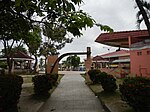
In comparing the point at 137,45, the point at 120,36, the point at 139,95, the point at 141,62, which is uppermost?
the point at 120,36

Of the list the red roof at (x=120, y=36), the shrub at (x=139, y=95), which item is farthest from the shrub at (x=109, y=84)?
the red roof at (x=120, y=36)

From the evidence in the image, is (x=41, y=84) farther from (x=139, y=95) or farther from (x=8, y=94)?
(x=139, y=95)

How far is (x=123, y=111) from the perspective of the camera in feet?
28.8

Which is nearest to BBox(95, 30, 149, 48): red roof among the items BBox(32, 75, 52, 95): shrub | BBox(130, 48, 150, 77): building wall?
BBox(130, 48, 150, 77): building wall

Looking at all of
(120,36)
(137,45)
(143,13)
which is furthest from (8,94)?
(137,45)

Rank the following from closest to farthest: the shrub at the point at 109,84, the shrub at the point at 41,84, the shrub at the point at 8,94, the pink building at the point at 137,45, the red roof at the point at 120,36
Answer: the shrub at the point at 8,94
the shrub at the point at 41,84
the shrub at the point at 109,84
the pink building at the point at 137,45
the red roof at the point at 120,36

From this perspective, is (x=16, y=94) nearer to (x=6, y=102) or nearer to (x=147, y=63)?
(x=6, y=102)

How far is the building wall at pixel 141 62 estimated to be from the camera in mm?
19744

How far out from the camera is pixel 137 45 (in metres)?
21.8

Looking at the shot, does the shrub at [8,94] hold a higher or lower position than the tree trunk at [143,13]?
lower

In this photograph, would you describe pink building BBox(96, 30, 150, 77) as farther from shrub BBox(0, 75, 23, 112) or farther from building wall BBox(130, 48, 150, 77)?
shrub BBox(0, 75, 23, 112)

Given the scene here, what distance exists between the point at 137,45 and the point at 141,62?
179 centimetres

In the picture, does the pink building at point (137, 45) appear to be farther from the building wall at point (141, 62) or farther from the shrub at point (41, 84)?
the shrub at point (41, 84)

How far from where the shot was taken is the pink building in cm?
2005
